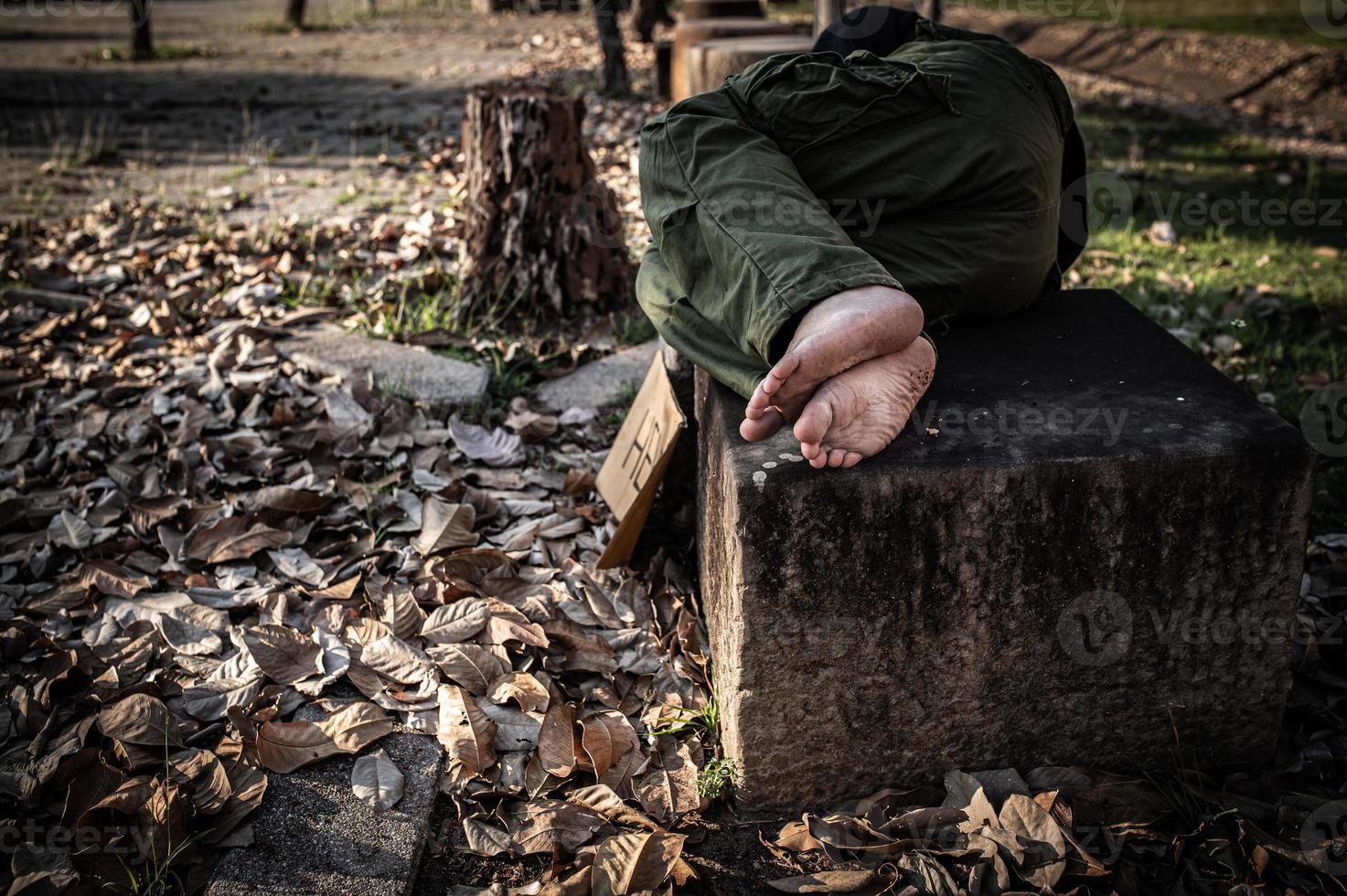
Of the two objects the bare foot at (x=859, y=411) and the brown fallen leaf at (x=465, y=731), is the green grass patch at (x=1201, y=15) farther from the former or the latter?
the brown fallen leaf at (x=465, y=731)

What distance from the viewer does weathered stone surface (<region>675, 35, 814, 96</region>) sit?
16.2 feet

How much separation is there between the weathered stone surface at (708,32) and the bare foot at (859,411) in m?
4.57

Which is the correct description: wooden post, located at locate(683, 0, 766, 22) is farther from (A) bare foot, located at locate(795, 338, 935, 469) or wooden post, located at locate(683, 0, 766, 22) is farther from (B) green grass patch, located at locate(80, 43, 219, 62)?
(A) bare foot, located at locate(795, 338, 935, 469)

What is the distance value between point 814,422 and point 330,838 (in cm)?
102

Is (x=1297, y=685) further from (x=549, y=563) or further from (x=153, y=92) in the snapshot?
(x=153, y=92)

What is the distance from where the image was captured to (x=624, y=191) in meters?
5.02

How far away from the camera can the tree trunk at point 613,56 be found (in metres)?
7.47

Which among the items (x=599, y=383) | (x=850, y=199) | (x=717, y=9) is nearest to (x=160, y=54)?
(x=717, y=9)

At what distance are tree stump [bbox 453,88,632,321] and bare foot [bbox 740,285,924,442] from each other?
207cm

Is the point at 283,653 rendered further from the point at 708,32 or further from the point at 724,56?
the point at 708,32

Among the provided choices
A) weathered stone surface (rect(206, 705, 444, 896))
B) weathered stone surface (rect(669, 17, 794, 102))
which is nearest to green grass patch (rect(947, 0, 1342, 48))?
weathered stone surface (rect(669, 17, 794, 102))

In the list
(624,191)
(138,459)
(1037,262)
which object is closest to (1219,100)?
(624,191)

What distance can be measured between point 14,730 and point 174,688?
27 cm

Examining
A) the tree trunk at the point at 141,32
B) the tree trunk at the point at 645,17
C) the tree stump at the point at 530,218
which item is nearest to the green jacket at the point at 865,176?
the tree stump at the point at 530,218
